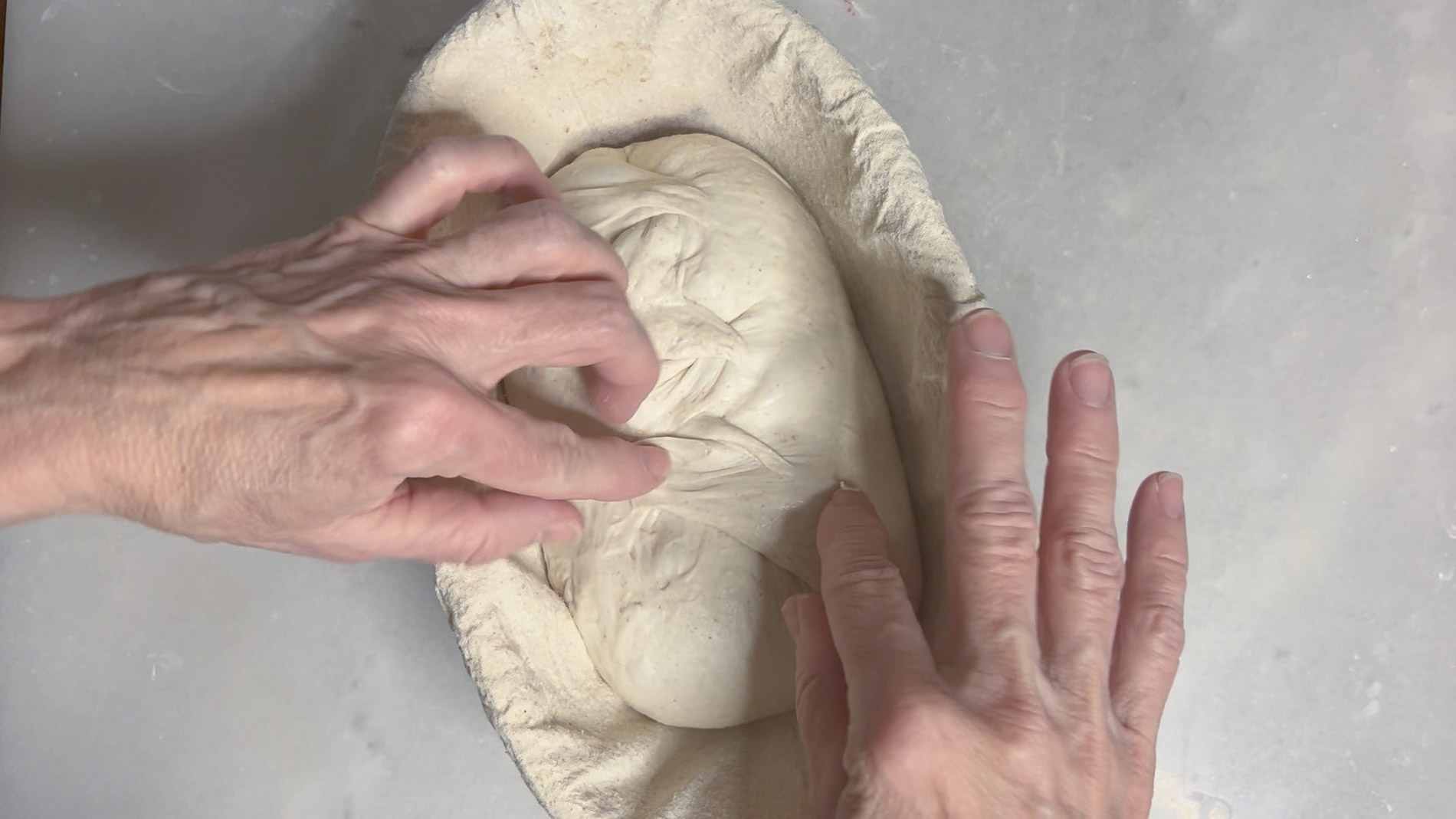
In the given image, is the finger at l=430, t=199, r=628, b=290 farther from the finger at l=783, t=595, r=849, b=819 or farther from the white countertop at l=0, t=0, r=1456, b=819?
the white countertop at l=0, t=0, r=1456, b=819

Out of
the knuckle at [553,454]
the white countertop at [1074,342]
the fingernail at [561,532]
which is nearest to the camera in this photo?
the knuckle at [553,454]

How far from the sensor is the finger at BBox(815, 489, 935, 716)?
0.91 meters

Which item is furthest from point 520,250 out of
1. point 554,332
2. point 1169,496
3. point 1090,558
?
point 1169,496

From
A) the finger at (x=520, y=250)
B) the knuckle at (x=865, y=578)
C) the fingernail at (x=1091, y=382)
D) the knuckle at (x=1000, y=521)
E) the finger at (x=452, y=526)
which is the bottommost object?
the finger at (x=452, y=526)

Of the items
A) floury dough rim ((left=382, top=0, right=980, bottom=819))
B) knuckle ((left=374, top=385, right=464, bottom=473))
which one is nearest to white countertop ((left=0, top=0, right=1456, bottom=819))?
floury dough rim ((left=382, top=0, right=980, bottom=819))

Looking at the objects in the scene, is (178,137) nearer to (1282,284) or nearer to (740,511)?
(740,511)

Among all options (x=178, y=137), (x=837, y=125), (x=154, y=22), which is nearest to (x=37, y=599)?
(x=178, y=137)

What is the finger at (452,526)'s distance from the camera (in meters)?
0.94

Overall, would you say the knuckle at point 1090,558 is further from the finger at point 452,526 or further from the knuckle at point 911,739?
the finger at point 452,526

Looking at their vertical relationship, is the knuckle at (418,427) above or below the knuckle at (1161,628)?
below

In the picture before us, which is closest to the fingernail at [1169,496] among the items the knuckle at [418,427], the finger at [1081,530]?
the finger at [1081,530]

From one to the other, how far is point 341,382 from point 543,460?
0.68 feet

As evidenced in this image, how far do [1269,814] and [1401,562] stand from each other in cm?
48

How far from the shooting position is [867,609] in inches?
38.9
